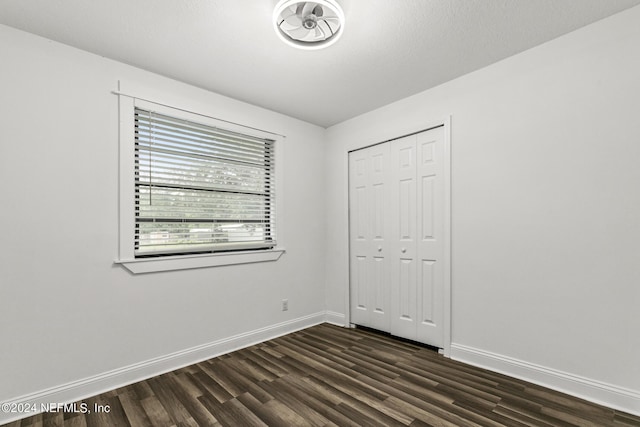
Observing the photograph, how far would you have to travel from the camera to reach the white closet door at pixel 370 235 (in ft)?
11.4

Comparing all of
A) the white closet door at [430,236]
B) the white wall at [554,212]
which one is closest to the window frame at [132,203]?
the white closet door at [430,236]

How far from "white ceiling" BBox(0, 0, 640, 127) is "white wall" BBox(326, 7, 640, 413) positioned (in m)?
0.28

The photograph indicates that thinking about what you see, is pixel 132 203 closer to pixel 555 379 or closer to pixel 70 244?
pixel 70 244

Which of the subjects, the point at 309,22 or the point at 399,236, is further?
the point at 399,236

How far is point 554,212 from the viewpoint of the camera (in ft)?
7.48

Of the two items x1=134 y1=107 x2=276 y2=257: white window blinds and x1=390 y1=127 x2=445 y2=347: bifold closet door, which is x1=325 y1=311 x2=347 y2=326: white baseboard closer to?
x1=390 y1=127 x2=445 y2=347: bifold closet door

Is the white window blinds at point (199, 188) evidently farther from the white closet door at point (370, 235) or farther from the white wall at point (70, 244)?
the white closet door at point (370, 235)

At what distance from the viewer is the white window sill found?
2.52 meters

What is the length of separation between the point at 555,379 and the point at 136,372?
126 inches

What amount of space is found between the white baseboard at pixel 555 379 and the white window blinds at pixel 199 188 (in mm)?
2267

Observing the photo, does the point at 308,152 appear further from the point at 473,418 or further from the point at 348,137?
the point at 473,418

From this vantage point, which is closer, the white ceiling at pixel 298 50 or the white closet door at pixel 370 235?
the white ceiling at pixel 298 50

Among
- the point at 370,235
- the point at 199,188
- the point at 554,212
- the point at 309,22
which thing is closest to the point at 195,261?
the point at 199,188

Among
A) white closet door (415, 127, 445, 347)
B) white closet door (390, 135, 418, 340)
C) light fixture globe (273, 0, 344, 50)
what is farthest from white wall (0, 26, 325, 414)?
white closet door (415, 127, 445, 347)
